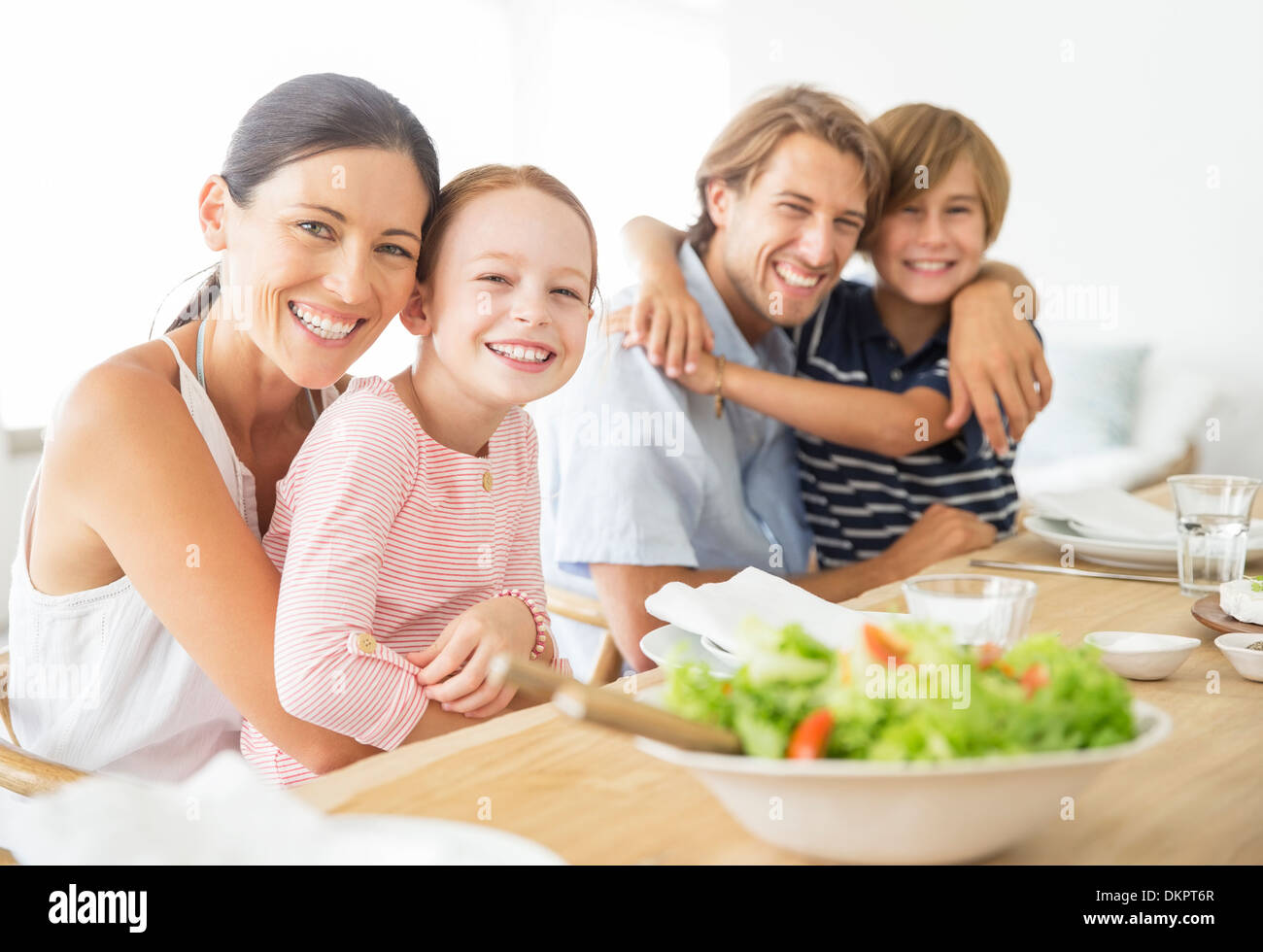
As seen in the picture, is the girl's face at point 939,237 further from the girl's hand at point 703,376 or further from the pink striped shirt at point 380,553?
the pink striped shirt at point 380,553

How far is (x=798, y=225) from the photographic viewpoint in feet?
5.84

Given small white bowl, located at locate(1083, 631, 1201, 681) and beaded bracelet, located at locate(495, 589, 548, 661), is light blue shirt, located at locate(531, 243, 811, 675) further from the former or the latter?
small white bowl, located at locate(1083, 631, 1201, 681)

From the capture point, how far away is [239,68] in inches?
173

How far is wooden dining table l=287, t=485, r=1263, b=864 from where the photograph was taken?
63cm

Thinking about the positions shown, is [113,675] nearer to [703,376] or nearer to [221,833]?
[221,833]

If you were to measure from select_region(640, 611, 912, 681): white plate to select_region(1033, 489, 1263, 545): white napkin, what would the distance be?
0.63 m

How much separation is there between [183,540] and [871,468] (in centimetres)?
116

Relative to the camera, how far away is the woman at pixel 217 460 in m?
1.02

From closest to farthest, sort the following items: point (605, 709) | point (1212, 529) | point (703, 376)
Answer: point (605, 709), point (1212, 529), point (703, 376)

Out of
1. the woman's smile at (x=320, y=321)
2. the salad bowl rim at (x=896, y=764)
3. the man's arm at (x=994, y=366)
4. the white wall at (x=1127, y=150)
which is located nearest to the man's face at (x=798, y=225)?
the man's arm at (x=994, y=366)

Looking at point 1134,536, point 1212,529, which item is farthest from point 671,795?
point 1134,536

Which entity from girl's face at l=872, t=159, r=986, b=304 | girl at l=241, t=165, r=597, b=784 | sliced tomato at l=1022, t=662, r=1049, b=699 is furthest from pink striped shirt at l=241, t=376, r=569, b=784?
girl's face at l=872, t=159, r=986, b=304
